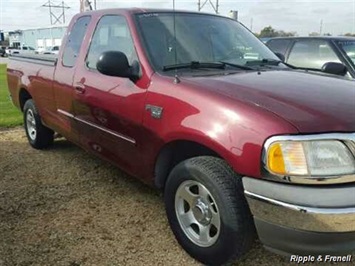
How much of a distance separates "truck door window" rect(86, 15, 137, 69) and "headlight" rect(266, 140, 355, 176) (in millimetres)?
1635

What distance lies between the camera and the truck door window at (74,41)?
14.5ft

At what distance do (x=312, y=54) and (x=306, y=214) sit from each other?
5731 mm

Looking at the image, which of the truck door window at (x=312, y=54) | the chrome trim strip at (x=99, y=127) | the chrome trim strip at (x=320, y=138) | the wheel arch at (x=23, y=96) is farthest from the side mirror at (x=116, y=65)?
the truck door window at (x=312, y=54)

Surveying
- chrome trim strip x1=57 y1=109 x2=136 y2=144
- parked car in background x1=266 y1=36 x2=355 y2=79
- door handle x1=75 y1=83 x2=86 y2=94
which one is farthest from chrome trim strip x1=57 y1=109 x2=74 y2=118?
parked car in background x1=266 y1=36 x2=355 y2=79

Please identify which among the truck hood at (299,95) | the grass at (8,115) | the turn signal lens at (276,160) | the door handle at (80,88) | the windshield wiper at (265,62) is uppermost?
the windshield wiper at (265,62)

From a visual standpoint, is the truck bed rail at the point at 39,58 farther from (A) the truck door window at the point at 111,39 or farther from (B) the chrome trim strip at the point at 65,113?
(A) the truck door window at the point at 111,39

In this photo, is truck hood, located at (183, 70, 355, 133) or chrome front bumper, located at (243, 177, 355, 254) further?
truck hood, located at (183, 70, 355, 133)

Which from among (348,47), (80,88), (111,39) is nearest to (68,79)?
(80,88)

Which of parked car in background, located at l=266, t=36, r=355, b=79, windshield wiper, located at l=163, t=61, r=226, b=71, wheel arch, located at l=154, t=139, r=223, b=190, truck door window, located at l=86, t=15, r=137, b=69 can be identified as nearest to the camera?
wheel arch, located at l=154, t=139, r=223, b=190

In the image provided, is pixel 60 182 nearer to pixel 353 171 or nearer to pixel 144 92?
pixel 144 92

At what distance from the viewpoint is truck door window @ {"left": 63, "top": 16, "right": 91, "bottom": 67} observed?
4.42 meters

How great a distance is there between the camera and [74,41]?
4609 mm

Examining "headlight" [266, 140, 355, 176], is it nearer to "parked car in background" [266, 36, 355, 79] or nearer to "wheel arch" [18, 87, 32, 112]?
"wheel arch" [18, 87, 32, 112]

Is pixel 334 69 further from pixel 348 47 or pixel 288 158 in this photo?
pixel 348 47
